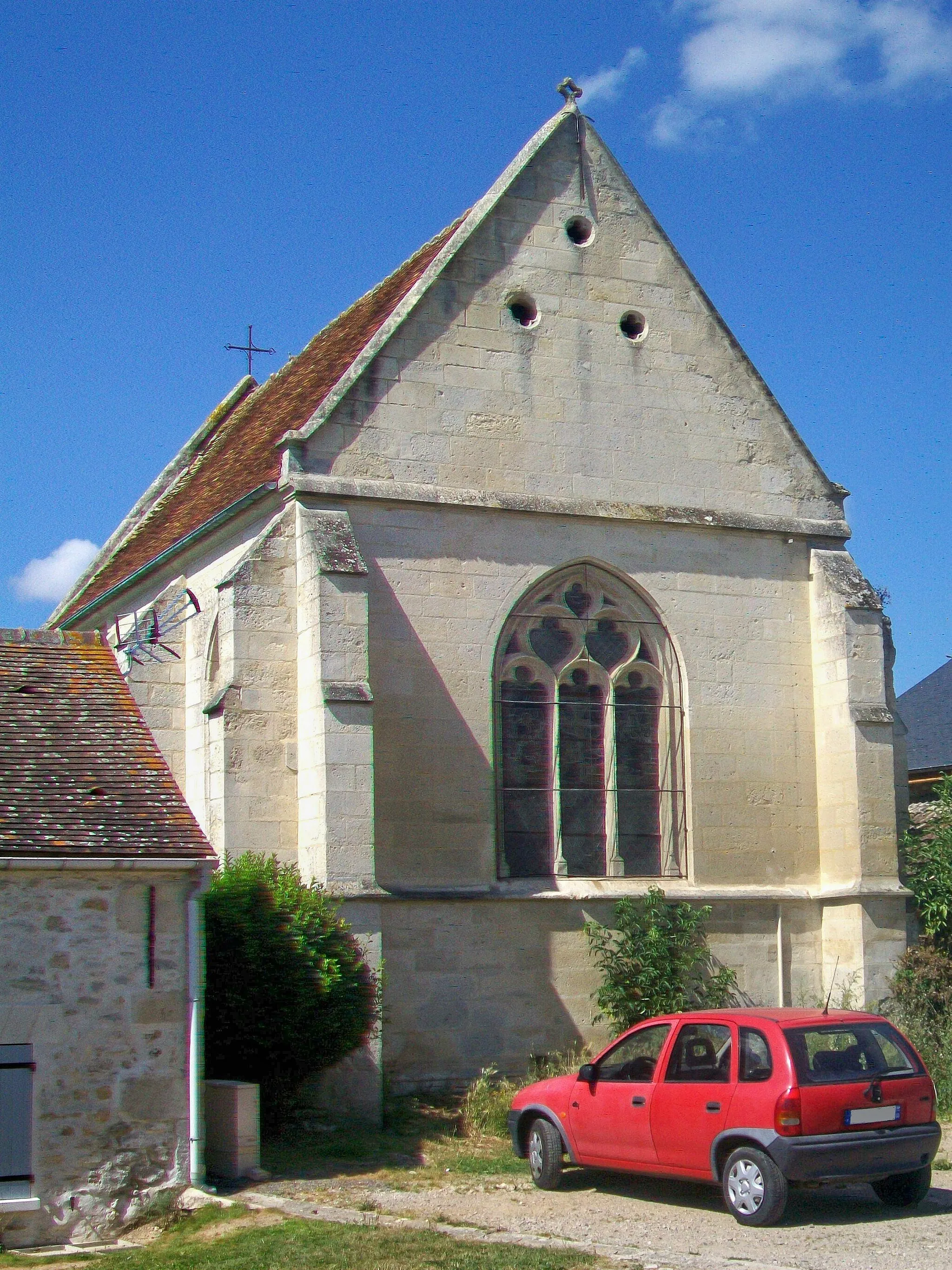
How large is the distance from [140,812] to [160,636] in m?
5.85

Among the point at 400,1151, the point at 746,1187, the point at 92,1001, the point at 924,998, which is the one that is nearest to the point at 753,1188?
the point at 746,1187

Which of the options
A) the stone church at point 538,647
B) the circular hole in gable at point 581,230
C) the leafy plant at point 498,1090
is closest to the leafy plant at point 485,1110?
the leafy plant at point 498,1090

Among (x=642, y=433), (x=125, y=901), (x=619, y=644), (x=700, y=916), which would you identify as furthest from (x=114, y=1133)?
(x=642, y=433)

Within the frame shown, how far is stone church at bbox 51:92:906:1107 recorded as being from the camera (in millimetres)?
15992

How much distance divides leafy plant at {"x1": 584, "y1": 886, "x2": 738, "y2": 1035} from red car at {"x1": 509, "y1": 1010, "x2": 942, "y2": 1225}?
4720 mm

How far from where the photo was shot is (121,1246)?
442 inches

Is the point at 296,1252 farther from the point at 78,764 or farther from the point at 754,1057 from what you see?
the point at 78,764

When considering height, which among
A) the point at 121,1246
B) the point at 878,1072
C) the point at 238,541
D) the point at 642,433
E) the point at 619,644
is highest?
the point at 642,433

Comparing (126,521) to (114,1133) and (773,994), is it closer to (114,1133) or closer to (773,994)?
(773,994)

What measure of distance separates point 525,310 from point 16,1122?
10.2m

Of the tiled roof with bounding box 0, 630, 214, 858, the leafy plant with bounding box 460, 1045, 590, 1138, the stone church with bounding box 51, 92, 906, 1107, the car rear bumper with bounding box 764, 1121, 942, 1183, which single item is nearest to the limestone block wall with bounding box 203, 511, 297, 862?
the stone church with bounding box 51, 92, 906, 1107

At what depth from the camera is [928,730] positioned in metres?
27.7

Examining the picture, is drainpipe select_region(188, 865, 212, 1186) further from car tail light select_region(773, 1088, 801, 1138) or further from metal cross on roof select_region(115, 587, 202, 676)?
metal cross on roof select_region(115, 587, 202, 676)

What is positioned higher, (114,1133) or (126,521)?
(126,521)
